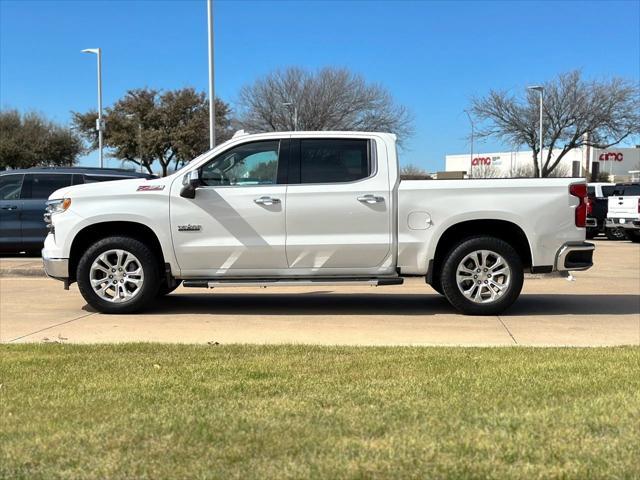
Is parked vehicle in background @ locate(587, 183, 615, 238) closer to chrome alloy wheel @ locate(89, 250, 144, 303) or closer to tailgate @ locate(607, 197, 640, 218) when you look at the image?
tailgate @ locate(607, 197, 640, 218)

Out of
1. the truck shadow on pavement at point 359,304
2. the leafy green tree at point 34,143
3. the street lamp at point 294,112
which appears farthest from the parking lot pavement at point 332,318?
the leafy green tree at point 34,143

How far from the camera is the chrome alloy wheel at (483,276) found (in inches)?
288

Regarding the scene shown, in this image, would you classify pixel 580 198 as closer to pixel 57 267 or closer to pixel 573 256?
pixel 573 256

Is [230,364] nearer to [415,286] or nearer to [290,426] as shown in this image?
[290,426]

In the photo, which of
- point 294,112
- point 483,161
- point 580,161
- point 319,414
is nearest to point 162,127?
point 294,112

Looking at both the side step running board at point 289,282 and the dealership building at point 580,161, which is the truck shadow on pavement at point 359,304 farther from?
the dealership building at point 580,161

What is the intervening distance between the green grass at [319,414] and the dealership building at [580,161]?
63.4 meters

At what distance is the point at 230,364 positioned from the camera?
195 inches

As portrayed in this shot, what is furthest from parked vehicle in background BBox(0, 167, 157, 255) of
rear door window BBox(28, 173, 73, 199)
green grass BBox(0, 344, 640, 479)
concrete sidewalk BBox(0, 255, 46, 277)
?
green grass BBox(0, 344, 640, 479)

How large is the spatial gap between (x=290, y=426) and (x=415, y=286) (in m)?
7.00

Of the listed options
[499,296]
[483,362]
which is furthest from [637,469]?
[499,296]

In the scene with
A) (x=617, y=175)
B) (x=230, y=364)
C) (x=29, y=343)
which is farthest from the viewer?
(x=617, y=175)

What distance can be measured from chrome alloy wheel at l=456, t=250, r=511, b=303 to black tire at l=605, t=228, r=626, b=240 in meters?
14.6

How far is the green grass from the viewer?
3061 mm
